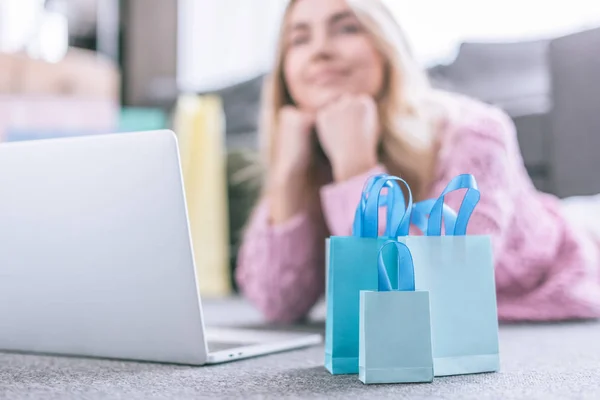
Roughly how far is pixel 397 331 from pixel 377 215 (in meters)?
0.14

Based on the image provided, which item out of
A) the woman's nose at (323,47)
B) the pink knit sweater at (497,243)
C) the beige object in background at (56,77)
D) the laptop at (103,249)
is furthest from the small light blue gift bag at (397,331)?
the beige object in background at (56,77)

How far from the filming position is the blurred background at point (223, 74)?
1.76 metres

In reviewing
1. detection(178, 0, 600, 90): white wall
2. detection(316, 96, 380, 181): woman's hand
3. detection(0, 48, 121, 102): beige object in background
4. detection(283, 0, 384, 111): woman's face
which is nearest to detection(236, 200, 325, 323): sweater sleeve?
detection(316, 96, 380, 181): woman's hand

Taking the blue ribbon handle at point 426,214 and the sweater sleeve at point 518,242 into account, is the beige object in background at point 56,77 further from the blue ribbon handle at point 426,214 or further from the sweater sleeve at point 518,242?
the blue ribbon handle at point 426,214

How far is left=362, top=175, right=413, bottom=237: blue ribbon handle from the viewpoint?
0.73 metres

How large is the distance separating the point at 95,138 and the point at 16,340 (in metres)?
0.32

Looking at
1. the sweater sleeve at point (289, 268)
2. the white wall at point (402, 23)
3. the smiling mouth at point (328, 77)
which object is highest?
the white wall at point (402, 23)

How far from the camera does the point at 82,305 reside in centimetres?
76

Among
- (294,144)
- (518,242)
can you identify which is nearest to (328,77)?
(294,144)

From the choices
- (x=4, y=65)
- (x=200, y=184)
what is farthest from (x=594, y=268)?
(x=4, y=65)

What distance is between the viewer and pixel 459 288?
28.9 inches

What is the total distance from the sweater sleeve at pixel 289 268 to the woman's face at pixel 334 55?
273 mm

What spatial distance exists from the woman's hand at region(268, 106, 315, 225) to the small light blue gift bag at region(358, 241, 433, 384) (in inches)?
25.3

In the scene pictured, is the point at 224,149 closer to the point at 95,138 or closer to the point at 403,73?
the point at 403,73
